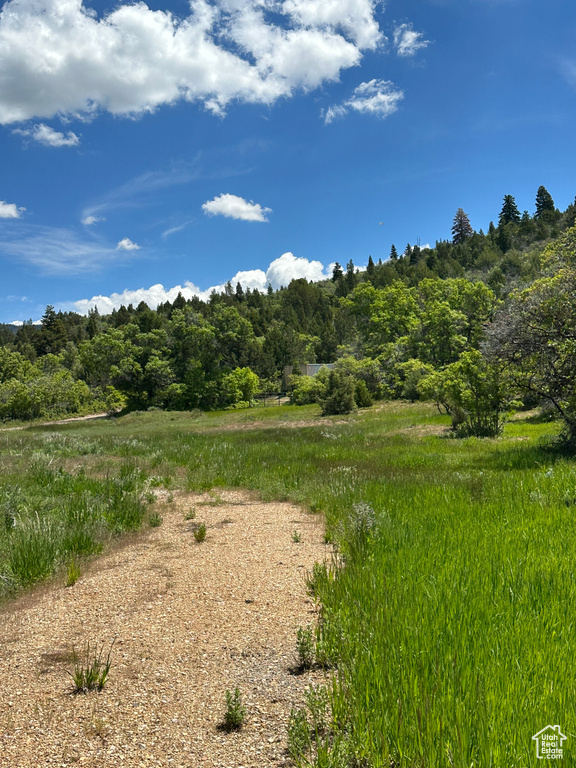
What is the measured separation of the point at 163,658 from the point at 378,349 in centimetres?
5927

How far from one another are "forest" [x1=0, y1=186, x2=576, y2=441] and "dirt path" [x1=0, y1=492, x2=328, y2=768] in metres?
9.97

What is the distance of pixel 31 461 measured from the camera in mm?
15023

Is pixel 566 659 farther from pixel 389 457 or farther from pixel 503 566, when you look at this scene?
pixel 389 457

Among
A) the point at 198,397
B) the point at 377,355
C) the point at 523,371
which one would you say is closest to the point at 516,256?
the point at 377,355

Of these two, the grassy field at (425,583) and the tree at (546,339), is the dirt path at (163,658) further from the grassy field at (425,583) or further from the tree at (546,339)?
the tree at (546,339)

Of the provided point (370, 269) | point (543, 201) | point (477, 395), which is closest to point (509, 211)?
point (543, 201)

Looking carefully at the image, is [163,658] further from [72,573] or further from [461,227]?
[461,227]

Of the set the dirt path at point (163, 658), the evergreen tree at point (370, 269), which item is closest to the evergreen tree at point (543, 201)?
the evergreen tree at point (370, 269)

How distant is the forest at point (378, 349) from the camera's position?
13062 millimetres

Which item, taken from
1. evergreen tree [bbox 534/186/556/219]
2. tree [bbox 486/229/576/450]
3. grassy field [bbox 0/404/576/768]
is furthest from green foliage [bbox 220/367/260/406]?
evergreen tree [bbox 534/186/556/219]

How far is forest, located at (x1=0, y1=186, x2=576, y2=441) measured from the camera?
42.9ft

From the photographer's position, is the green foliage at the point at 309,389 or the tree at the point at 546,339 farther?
the green foliage at the point at 309,389

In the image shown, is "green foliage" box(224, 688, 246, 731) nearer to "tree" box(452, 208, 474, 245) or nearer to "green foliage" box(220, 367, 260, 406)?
"green foliage" box(220, 367, 260, 406)

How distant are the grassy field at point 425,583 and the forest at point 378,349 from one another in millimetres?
3915
